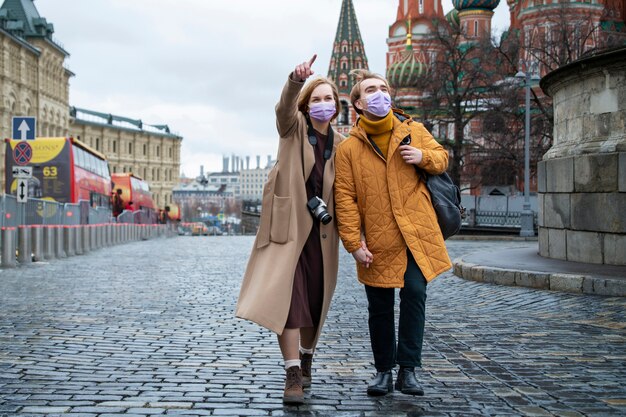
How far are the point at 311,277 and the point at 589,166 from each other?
715 cm

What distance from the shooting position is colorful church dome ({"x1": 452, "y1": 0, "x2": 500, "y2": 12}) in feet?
234

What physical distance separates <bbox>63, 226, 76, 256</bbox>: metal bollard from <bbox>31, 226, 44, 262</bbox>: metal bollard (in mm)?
2472

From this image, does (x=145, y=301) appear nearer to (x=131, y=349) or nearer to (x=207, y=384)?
(x=131, y=349)

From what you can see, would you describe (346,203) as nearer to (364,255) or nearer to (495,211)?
(364,255)

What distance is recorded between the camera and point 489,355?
Result: 20.7 feet

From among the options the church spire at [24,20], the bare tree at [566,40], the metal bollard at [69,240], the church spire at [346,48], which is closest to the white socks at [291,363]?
the metal bollard at [69,240]

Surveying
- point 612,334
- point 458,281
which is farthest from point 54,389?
point 458,281

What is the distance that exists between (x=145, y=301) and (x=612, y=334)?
5.19 metres

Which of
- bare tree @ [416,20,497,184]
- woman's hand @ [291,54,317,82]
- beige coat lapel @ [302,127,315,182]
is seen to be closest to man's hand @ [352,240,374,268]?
beige coat lapel @ [302,127,315,182]

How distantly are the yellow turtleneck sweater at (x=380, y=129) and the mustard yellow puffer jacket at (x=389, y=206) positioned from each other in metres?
0.04

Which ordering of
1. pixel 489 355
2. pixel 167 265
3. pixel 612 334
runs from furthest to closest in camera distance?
1. pixel 167 265
2. pixel 612 334
3. pixel 489 355

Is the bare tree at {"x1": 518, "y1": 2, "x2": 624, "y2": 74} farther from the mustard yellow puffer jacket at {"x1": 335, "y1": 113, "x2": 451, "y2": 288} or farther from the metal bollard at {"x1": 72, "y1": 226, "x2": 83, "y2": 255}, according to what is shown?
the mustard yellow puffer jacket at {"x1": 335, "y1": 113, "x2": 451, "y2": 288}

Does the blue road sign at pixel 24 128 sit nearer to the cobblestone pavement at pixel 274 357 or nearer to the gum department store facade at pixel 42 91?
the cobblestone pavement at pixel 274 357

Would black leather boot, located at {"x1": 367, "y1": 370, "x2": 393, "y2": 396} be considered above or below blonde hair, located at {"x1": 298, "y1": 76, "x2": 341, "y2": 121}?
below
